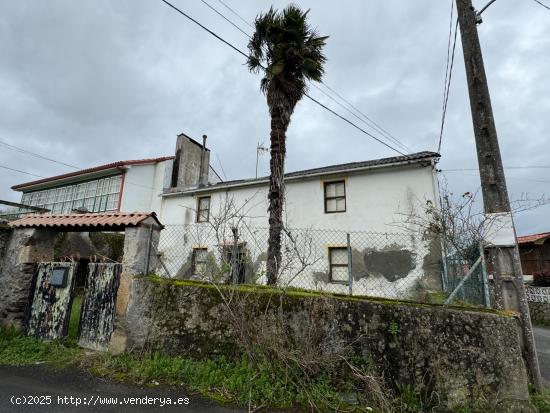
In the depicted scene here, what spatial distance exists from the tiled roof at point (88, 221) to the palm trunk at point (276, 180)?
384cm

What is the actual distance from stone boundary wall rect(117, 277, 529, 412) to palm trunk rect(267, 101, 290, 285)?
366 centimetres

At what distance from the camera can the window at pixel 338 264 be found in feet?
35.9

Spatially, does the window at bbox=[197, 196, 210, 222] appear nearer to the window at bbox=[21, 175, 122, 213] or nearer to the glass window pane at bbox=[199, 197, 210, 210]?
the glass window pane at bbox=[199, 197, 210, 210]

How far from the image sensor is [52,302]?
18.6 ft

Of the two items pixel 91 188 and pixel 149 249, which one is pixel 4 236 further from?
pixel 91 188

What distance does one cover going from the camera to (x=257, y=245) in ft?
41.2

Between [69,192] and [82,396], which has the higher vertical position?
[69,192]

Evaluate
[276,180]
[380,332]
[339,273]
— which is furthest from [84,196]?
[380,332]

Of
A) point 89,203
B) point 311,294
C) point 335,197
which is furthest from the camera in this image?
point 89,203

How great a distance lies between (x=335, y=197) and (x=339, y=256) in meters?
2.40

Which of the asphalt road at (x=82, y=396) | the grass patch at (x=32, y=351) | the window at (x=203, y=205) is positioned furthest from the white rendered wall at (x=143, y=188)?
the asphalt road at (x=82, y=396)

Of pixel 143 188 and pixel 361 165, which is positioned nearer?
pixel 361 165

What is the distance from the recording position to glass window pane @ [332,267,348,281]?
35.7 ft

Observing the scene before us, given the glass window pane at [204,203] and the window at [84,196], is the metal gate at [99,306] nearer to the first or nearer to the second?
the glass window pane at [204,203]
